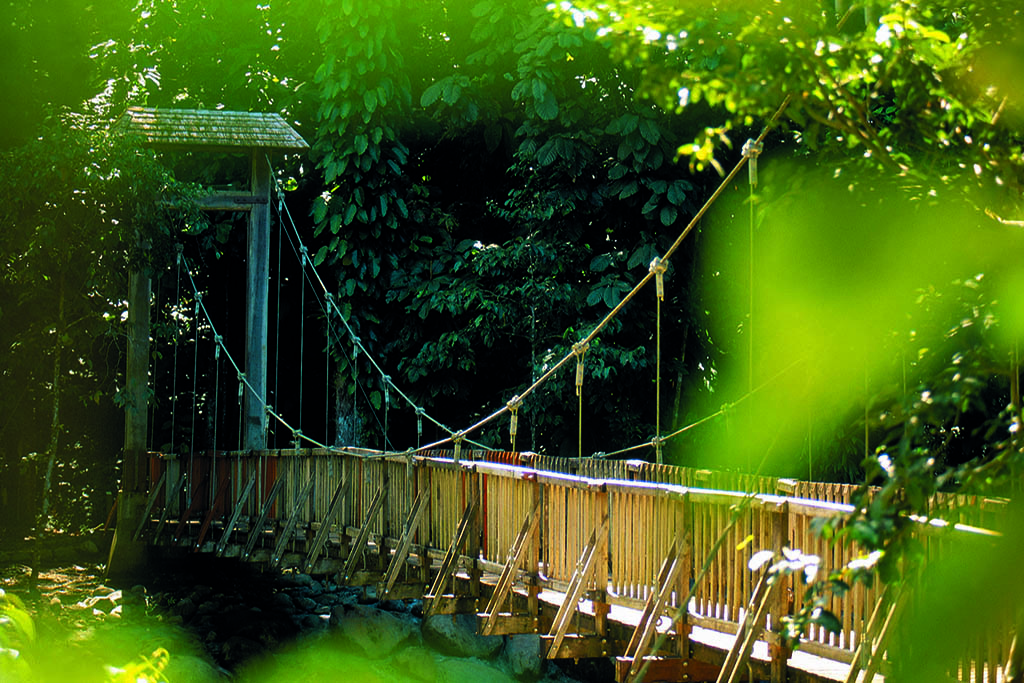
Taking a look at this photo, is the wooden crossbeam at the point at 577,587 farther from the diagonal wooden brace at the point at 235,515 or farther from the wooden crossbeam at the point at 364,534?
the diagonal wooden brace at the point at 235,515

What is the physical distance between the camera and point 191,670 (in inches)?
362

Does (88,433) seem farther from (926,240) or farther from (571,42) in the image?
(926,240)

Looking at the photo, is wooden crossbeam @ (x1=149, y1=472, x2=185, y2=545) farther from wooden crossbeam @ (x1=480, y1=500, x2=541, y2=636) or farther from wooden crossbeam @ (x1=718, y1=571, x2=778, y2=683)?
wooden crossbeam @ (x1=718, y1=571, x2=778, y2=683)

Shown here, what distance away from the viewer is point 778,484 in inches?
190

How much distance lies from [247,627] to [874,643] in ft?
27.8

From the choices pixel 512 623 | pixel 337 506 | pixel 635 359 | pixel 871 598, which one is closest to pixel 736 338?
pixel 635 359

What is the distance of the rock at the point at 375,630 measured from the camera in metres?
10.5

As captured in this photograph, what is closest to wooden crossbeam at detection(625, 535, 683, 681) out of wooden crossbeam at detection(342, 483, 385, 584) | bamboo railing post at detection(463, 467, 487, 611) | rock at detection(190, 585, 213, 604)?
bamboo railing post at detection(463, 467, 487, 611)

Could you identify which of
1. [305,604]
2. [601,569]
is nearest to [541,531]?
[601,569]

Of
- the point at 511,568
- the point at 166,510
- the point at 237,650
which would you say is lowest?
the point at 237,650

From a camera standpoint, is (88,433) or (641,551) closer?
(641,551)

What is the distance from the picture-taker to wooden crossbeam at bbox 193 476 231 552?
33.6 ft

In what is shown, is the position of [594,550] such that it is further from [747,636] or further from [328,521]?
[328,521]

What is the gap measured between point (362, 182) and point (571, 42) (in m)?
2.70
